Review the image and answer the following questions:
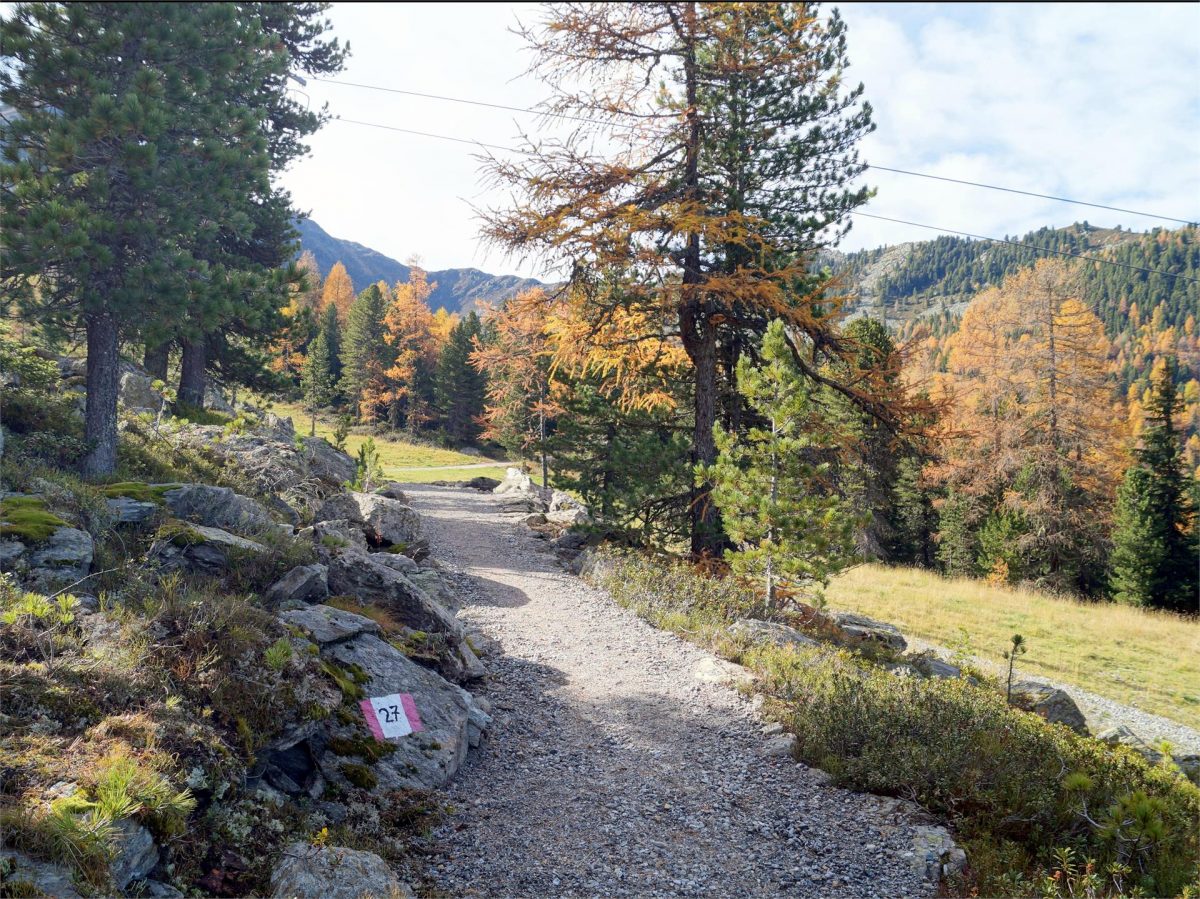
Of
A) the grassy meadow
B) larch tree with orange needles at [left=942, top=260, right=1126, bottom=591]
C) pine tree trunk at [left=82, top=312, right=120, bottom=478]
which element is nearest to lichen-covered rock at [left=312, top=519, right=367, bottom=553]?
pine tree trunk at [left=82, top=312, right=120, bottom=478]

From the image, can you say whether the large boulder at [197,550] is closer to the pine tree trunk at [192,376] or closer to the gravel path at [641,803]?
the gravel path at [641,803]

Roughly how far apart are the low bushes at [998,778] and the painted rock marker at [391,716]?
357 centimetres

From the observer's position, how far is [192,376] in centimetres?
1631

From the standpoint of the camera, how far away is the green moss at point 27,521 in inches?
203

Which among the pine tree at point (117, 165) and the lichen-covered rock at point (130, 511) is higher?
the pine tree at point (117, 165)

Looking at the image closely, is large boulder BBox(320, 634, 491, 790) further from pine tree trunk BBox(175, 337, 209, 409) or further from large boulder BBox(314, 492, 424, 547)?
pine tree trunk BBox(175, 337, 209, 409)

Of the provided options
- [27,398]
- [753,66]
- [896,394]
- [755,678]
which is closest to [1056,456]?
[896,394]

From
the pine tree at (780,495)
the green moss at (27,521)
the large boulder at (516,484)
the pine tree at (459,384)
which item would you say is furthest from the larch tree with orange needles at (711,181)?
the pine tree at (459,384)

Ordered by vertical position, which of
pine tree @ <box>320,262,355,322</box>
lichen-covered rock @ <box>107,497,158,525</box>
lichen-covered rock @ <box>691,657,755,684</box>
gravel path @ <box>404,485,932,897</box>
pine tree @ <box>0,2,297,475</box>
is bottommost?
gravel path @ <box>404,485,932,897</box>

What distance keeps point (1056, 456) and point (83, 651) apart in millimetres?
31488

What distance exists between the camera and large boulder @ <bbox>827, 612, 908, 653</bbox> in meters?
12.0

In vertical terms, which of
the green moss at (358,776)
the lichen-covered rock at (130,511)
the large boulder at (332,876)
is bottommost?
the green moss at (358,776)

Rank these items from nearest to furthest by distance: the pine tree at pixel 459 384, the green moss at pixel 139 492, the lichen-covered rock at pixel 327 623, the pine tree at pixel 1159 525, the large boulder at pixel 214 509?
the lichen-covered rock at pixel 327 623 → the green moss at pixel 139 492 → the large boulder at pixel 214 509 → the pine tree at pixel 1159 525 → the pine tree at pixel 459 384

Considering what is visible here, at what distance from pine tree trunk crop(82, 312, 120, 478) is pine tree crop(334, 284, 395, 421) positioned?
46013 mm
